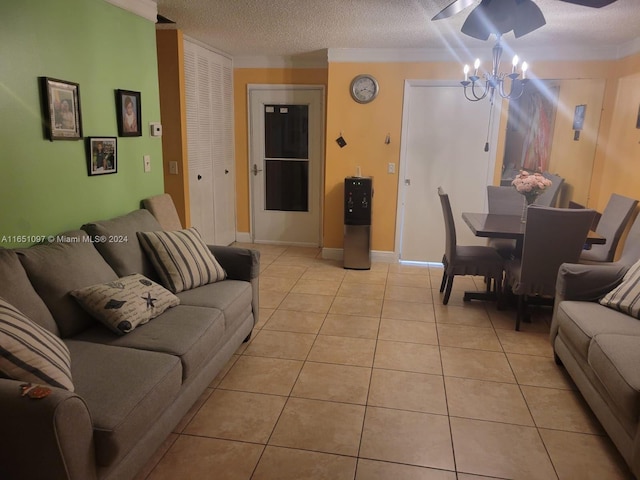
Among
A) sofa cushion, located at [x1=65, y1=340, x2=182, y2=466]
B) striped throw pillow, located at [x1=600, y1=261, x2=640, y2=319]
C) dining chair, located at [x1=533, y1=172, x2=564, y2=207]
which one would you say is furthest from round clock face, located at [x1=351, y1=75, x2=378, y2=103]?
sofa cushion, located at [x1=65, y1=340, x2=182, y2=466]

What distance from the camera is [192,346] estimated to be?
2225mm

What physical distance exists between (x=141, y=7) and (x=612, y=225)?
161 inches

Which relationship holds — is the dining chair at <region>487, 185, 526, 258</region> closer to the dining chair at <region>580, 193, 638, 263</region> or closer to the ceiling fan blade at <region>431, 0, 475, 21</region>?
the dining chair at <region>580, 193, 638, 263</region>

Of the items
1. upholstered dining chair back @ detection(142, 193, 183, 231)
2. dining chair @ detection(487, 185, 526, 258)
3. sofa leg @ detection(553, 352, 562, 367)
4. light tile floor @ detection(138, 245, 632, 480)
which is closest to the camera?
light tile floor @ detection(138, 245, 632, 480)

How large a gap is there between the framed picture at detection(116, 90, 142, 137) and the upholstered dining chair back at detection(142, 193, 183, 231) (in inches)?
19.4

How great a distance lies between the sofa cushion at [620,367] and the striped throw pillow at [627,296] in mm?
356

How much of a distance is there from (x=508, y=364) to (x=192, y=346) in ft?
6.58

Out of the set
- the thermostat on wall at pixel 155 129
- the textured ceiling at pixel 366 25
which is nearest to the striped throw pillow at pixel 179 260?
the thermostat on wall at pixel 155 129


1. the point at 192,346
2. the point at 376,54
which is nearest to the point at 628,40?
the point at 376,54

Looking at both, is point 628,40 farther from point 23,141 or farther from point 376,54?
point 23,141

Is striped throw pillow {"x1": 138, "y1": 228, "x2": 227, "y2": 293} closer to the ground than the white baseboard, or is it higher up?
higher up

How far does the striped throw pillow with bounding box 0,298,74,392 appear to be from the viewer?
1.57 m

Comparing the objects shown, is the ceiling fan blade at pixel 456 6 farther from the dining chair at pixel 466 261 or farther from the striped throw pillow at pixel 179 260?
the striped throw pillow at pixel 179 260

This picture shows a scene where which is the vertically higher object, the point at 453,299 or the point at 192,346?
the point at 192,346
